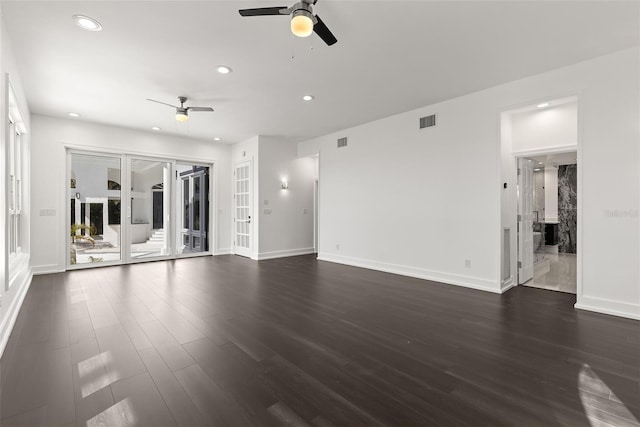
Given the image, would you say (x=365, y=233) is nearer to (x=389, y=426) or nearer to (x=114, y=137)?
(x=389, y=426)

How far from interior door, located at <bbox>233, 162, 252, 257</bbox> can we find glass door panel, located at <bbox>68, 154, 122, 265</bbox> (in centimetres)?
267

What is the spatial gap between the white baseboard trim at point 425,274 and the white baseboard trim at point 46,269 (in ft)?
18.1

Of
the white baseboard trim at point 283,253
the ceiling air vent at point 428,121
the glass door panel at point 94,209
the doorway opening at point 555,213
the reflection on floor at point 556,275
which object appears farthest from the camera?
the white baseboard trim at point 283,253

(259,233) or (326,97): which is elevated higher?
(326,97)

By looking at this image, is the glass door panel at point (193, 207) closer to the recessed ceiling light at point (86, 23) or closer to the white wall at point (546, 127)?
the recessed ceiling light at point (86, 23)

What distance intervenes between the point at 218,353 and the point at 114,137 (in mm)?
6014

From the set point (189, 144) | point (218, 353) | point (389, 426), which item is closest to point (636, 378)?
point (389, 426)

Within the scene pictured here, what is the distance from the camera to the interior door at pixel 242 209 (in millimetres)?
7617

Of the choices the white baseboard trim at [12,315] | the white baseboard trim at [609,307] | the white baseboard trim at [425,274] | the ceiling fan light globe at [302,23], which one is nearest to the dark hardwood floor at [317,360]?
the white baseboard trim at [12,315]

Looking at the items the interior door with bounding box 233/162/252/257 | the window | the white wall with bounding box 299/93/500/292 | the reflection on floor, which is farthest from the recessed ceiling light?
the reflection on floor

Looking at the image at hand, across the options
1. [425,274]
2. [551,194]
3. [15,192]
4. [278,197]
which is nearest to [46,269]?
[15,192]

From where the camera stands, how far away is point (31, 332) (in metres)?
2.92

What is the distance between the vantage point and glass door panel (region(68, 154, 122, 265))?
19.8 feet

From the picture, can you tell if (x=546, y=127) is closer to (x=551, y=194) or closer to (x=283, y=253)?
(x=551, y=194)
